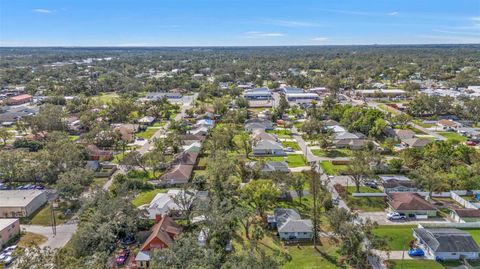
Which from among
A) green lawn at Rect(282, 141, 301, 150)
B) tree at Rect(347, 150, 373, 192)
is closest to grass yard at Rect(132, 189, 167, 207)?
tree at Rect(347, 150, 373, 192)

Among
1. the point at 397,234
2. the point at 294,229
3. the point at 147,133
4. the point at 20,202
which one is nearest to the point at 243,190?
the point at 294,229

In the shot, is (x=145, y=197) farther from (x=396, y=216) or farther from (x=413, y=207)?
(x=413, y=207)

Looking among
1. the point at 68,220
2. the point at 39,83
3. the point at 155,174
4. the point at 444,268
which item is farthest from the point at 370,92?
the point at 39,83

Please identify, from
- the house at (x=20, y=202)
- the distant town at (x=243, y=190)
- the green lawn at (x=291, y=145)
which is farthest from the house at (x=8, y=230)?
the green lawn at (x=291, y=145)

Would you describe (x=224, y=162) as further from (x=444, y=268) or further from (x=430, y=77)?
(x=430, y=77)

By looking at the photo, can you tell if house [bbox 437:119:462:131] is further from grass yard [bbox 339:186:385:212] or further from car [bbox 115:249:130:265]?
car [bbox 115:249:130:265]
